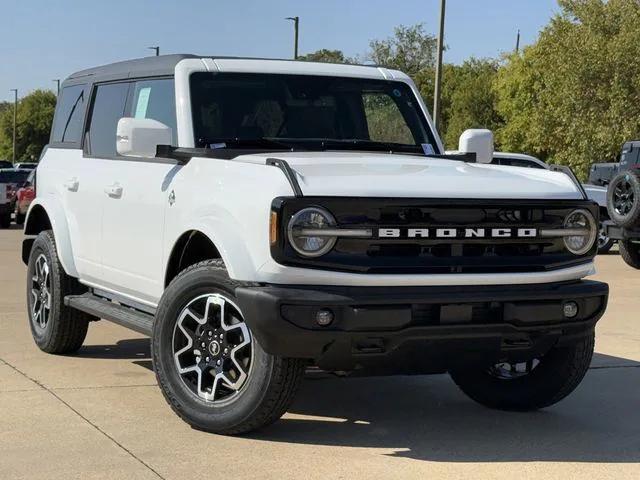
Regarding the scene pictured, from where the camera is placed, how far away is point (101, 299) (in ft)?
23.4

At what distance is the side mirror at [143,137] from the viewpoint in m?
5.99

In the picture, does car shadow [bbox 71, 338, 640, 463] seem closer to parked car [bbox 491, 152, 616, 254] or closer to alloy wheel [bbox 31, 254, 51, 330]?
alloy wheel [bbox 31, 254, 51, 330]

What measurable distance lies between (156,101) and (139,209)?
76cm

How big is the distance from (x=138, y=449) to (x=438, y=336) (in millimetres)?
1500

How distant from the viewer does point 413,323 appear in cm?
506

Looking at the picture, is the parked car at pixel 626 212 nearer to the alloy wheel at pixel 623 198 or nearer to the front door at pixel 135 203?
the alloy wheel at pixel 623 198

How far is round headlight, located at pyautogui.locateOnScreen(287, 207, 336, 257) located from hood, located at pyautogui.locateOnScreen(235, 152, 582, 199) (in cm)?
9

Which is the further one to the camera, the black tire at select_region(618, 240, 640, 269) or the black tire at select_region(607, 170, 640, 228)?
the black tire at select_region(618, 240, 640, 269)

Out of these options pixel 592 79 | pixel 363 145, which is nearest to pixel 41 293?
pixel 363 145

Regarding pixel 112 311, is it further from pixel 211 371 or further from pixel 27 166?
pixel 27 166

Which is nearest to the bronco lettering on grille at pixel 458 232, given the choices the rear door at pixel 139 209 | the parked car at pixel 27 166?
the rear door at pixel 139 209

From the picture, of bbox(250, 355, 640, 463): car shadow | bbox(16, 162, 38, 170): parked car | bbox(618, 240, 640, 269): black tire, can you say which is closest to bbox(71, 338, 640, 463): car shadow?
bbox(250, 355, 640, 463): car shadow

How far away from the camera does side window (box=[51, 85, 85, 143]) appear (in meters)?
7.90

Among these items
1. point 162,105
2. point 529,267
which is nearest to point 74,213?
point 162,105
